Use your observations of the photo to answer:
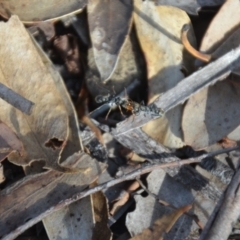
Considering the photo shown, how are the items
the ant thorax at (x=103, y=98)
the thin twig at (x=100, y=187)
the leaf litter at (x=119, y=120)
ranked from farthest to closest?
1. the ant thorax at (x=103, y=98)
2. the leaf litter at (x=119, y=120)
3. the thin twig at (x=100, y=187)

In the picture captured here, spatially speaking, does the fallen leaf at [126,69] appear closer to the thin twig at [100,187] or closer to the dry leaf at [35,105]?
the dry leaf at [35,105]

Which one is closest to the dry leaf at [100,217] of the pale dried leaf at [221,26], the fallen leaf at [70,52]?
the fallen leaf at [70,52]

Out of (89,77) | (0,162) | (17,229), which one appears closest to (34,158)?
(0,162)

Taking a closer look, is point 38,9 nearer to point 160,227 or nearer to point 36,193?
point 36,193

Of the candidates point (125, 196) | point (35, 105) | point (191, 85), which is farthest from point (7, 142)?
point (191, 85)

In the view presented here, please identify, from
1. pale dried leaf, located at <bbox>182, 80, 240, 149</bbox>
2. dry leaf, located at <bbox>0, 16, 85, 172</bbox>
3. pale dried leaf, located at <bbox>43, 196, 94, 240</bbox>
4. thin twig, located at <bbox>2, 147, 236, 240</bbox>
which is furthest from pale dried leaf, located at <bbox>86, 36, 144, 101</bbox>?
pale dried leaf, located at <bbox>43, 196, 94, 240</bbox>

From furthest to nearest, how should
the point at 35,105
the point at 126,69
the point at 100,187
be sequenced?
the point at 126,69 < the point at 35,105 < the point at 100,187

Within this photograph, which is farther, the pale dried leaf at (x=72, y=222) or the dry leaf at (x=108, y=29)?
the dry leaf at (x=108, y=29)
